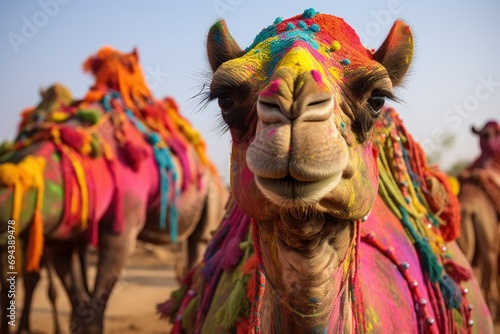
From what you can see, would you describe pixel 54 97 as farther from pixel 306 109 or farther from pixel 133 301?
pixel 306 109

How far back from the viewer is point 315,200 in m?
1.57

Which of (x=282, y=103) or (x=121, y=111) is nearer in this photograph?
(x=282, y=103)

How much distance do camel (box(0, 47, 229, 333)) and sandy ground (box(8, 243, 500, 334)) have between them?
45.5 inches

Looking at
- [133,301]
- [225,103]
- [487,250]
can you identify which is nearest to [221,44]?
[225,103]

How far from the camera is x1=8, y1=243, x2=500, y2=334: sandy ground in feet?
26.3

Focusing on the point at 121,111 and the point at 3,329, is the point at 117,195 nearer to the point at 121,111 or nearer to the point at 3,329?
the point at 121,111

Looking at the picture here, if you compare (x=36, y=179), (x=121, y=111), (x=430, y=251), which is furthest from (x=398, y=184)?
(x=121, y=111)

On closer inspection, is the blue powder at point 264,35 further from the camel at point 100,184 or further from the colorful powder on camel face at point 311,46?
the camel at point 100,184

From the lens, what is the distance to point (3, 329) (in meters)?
6.32

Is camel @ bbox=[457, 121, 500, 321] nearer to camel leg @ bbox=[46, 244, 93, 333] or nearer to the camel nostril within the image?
camel leg @ bbox=[46, 244, 93, 333]

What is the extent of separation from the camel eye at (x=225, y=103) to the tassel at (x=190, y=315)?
4.38 feet

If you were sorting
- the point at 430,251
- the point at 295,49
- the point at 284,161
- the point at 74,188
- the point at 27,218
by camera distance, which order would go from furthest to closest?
1. the point at 74,188
2. the point at 27,218
3. the point at 430,251
4. the point at 295,49
5. the point at 284,161

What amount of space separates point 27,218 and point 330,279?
4.29 metres

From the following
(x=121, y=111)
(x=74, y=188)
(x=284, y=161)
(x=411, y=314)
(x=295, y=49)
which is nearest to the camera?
(x=284, y=161)
